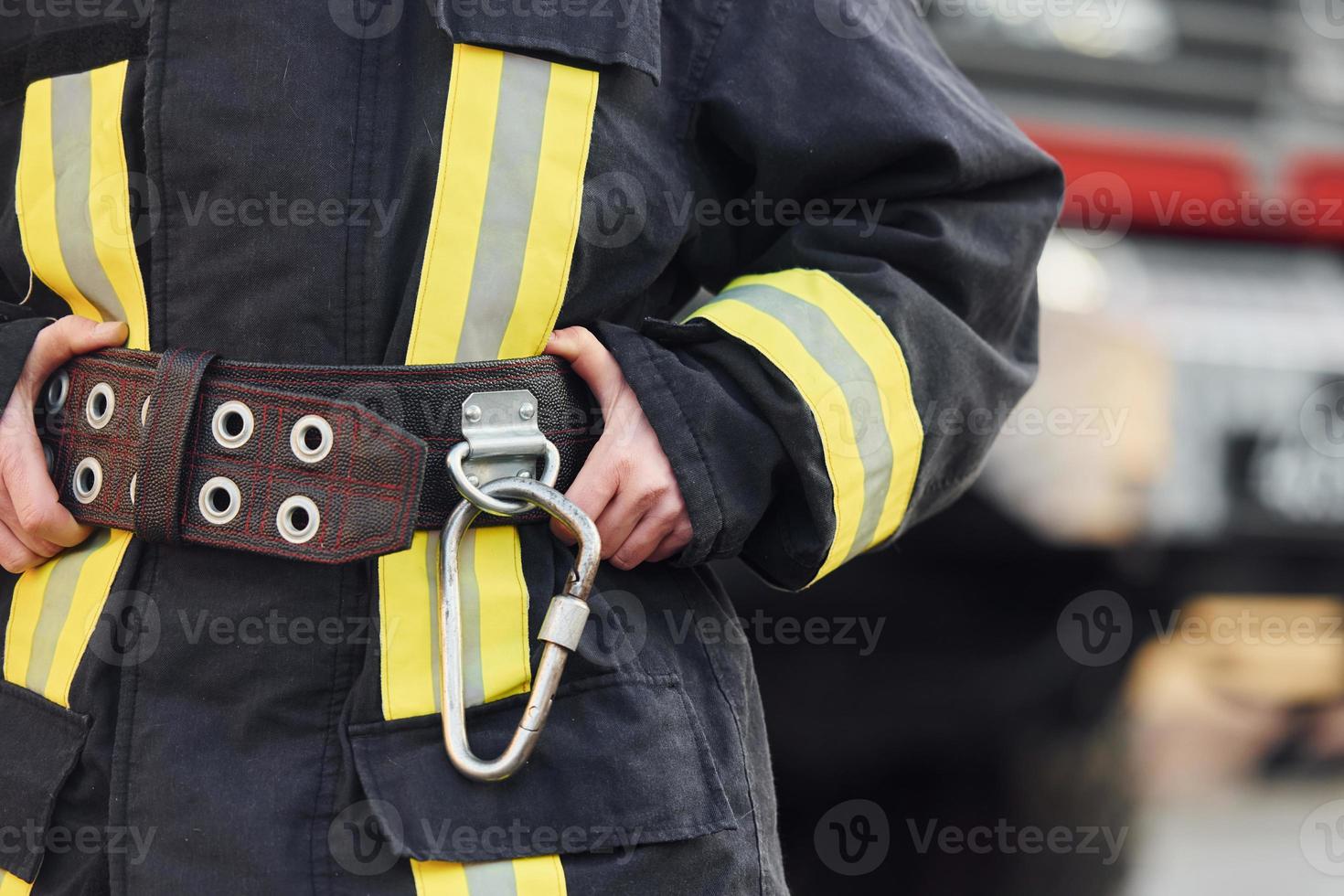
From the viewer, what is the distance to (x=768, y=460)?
3.49ft

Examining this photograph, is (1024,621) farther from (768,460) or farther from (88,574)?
(88,574)

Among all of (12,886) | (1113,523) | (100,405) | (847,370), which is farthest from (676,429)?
(1113,523)

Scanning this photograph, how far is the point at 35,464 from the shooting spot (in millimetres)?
1016

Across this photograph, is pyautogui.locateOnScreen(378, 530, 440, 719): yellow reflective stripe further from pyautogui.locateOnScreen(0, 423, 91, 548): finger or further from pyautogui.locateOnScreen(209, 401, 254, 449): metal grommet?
pyautogui.locateOnScreen(0, 423, 91, 548): finger

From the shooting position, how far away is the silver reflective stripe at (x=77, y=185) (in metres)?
1.01

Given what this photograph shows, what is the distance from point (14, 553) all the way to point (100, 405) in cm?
14

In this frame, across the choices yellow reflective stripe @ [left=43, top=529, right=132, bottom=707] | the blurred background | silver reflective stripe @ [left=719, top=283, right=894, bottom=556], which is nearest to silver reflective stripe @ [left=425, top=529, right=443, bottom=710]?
yellow reflective stripe @ [left=43, top=529, right=132, bottom=707]

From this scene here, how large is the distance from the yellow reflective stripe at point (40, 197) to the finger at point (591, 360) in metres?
0.36

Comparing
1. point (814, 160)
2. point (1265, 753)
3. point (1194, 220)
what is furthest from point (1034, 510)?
point (814, 160)

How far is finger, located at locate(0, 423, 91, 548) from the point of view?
100 centimetres

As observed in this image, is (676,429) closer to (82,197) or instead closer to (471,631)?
(471,631)

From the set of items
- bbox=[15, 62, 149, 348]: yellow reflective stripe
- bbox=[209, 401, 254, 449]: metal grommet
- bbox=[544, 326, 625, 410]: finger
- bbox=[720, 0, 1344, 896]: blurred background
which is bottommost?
bbox=[720, 0, 1344, 896]: blurred background

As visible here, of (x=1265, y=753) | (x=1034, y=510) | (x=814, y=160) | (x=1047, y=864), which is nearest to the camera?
(x=814, y=160)

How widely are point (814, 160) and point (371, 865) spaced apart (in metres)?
0.66
